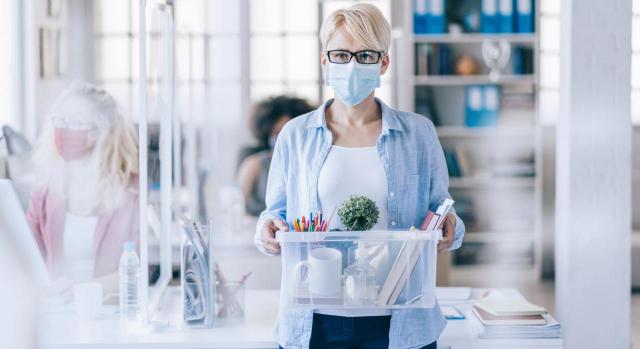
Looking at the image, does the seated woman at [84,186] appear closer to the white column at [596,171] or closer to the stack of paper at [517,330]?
the stack of paper at [517,330]

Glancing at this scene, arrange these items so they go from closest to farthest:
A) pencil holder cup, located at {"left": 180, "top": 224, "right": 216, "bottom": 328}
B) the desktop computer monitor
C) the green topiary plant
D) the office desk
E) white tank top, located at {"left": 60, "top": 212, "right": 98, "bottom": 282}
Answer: the desktop computer monitor < the green topiary plant < the office desk < pencil holder cup, located at {"left": 180, "top": 224, "right": 216, "bottom": 328} < white tank top, located at {"left": 60, "top": 212, "right": 98, "bottom": 282}

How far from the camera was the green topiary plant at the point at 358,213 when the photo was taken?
174cm

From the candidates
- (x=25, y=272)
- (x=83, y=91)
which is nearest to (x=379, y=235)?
(x=25, y=272)

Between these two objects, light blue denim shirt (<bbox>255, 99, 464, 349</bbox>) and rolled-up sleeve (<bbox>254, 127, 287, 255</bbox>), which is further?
rolled-up sleeve (<bbox>254, 127, 287, 255</bbox>)

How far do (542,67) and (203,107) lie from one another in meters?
2.76

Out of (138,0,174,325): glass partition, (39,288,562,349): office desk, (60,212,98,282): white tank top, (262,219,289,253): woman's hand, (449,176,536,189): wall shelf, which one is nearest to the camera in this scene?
(262,219,289,253): woman's hand

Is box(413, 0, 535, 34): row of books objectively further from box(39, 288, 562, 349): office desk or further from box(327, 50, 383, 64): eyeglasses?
box(327, 50, 383, 64): eyeglasses

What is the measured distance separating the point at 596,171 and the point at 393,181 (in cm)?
73

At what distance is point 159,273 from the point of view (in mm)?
2721

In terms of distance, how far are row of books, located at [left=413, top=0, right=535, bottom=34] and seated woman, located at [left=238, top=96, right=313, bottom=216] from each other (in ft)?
3.52

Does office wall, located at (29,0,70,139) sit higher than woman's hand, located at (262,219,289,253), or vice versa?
office wall, located at (29,0,70,139)

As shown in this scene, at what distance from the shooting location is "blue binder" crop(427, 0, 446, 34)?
575 cm

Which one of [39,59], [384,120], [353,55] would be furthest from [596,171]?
[39,59]

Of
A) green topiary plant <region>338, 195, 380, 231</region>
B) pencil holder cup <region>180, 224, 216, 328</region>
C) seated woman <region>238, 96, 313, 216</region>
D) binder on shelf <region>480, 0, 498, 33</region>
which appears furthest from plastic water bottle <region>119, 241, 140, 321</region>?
binder on shelf <region>480, 0, 498, 33</region>
